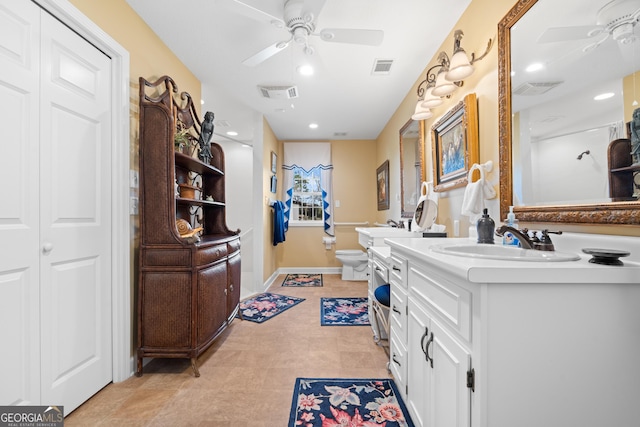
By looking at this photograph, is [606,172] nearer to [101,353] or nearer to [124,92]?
[124,92]

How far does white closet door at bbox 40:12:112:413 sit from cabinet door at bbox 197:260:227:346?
0.53 m

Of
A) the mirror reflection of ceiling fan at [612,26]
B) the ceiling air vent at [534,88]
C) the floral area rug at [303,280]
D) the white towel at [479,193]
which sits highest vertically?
the mirror reflection of ceiling fan at [612,26]

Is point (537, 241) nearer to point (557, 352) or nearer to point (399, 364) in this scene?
point (557, 352)

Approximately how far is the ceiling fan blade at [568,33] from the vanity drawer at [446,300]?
1.07m

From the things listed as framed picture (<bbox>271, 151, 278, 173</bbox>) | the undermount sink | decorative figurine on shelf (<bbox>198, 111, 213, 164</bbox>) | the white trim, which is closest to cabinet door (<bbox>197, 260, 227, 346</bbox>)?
the white trim

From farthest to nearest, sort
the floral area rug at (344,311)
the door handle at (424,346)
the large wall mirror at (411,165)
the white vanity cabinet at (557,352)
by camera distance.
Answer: the large wall mirror at (411,165) → the floral area rug at (344,311) → the door handle at (424,346) → the white vanity cabinet at (557,352)

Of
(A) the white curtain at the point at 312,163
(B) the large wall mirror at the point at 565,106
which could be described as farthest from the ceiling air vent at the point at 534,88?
(A) the white curtain at the point at 312,163

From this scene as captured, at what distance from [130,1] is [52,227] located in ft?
4.97

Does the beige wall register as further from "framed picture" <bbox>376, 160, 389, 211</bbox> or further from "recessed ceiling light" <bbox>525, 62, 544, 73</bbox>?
"recessed ceiling light" <bbox>525, 62, 544, 73</bbox>

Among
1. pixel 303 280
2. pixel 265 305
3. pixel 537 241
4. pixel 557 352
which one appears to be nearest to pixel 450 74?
pixel 537 241

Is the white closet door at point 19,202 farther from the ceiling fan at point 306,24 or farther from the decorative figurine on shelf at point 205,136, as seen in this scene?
the decorative figurine on shelf at point 205,136

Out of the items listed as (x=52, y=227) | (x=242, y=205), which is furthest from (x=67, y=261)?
(x=242, y=205)

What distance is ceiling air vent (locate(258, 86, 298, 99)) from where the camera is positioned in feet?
9.15

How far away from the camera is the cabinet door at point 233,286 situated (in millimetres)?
2297
